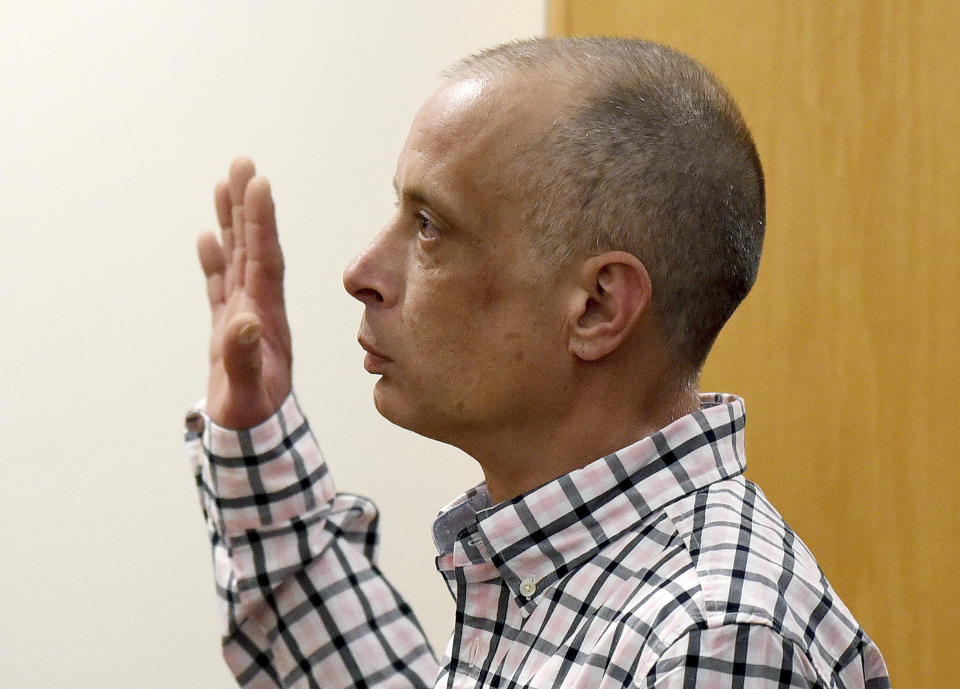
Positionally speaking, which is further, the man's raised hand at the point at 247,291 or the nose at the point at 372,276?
the man's raised hand at the point at 247,291

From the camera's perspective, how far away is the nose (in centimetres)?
87

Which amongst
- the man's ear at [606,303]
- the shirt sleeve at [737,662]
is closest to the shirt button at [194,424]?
the man's ear at [606,303]

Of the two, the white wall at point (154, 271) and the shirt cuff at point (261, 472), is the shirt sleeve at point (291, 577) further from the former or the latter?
the white wall at point (154, 271)

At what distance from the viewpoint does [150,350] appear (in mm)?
1823

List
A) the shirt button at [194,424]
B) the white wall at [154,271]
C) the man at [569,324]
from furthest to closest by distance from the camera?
the white wall at [154,271] < the shirt button at [194,424] < the man at [569,324]

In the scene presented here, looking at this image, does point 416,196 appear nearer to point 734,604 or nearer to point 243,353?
point 243,353

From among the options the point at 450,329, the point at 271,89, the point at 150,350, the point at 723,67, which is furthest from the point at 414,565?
the point at 450,329

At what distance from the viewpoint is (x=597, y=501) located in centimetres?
81

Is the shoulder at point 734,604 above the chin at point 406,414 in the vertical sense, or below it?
below

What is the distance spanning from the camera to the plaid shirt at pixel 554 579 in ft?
2.21

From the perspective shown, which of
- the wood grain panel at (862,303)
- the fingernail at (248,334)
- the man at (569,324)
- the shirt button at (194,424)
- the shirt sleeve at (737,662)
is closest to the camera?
the shirt sleeve at (737,662)

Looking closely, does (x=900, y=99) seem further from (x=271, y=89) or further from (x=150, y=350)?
(x=150, y=350)

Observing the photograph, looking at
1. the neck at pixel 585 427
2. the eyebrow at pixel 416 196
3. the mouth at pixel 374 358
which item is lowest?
the neck at pixel 585 427

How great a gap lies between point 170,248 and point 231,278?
0.80m
